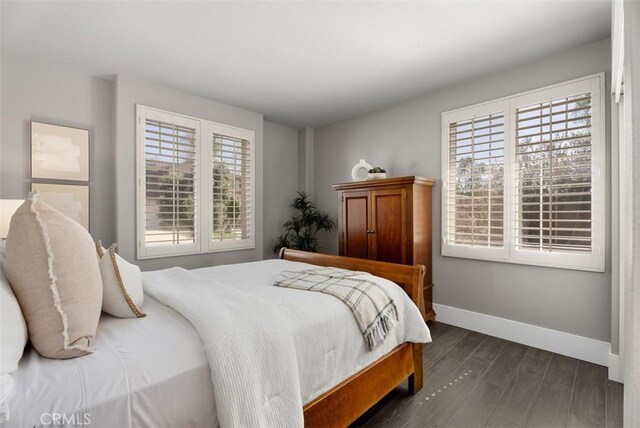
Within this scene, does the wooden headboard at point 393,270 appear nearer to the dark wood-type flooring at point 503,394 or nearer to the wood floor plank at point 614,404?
the dark wood-type flooring at point 503,394

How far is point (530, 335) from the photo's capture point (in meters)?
2.85

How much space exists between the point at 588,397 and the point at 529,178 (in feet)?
5.79

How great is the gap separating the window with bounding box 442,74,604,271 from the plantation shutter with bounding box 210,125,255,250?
2551 mm

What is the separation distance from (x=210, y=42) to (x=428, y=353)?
10.7 ft

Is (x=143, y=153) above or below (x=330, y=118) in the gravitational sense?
below

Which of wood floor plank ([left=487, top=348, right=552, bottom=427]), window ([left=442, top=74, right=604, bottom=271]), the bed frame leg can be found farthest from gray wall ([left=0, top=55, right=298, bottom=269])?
wood floor plank ([left=487, top=348, right=552, bottom=427])

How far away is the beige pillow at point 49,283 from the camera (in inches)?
38.2

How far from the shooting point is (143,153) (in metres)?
3.34

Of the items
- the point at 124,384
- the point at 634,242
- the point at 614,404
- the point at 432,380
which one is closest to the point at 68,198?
the point at 124,384

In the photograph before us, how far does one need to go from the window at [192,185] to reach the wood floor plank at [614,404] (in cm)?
377

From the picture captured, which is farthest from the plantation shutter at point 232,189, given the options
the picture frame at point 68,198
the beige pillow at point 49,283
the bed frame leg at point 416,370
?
the beige pillow at point 49,283

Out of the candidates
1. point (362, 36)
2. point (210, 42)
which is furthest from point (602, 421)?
point (210, 42)

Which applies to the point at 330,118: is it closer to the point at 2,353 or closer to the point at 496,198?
the point at 496,198

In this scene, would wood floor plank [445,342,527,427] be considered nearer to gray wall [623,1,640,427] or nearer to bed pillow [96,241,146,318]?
gray wall [623,1,640,427]
